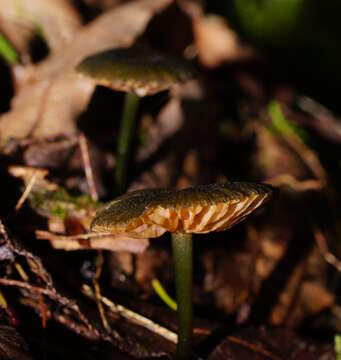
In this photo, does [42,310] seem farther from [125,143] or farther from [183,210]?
[125,143]

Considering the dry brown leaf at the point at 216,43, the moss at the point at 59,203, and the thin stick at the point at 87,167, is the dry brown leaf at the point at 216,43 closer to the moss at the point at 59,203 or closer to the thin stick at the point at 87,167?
the thin stick at the point at 87,167

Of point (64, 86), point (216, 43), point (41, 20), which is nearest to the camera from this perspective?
point (64, 86)

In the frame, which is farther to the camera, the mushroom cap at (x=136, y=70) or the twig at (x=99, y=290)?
the mushroom cap at (x=136, y=70)

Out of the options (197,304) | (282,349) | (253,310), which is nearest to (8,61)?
(197,304)

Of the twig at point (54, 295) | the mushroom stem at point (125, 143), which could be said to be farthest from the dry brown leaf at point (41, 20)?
the twig at point (54, 295)

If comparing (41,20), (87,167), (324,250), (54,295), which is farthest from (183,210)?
(41,20)

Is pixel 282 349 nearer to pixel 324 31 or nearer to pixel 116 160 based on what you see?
pixel 116 160
